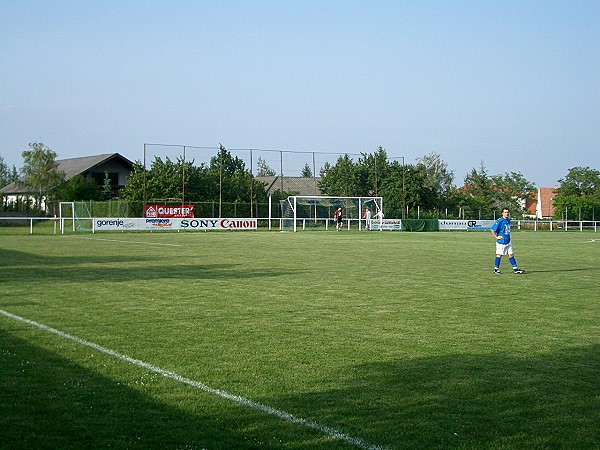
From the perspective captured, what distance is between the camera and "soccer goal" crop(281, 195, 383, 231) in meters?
58.9

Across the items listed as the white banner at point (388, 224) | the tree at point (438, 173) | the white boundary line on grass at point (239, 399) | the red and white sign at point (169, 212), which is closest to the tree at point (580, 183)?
the tree at point (438, 173)

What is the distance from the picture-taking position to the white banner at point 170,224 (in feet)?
164

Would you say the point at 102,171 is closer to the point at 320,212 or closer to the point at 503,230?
the point at 320,212

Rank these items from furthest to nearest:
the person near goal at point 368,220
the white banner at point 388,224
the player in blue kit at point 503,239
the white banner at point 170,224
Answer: the white banner at point 388,224, the person near goal at point 368,220, the white banner at point 170,224, the player in blue kit at point 503,239

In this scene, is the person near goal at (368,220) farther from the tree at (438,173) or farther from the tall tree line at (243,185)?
the tree at (438,173)

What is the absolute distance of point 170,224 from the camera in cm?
5294

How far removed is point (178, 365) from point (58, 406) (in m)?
1.79

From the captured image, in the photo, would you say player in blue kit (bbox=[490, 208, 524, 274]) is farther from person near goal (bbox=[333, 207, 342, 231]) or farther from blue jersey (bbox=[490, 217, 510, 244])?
person near goal (bbox=[333, 207, 342, 231])

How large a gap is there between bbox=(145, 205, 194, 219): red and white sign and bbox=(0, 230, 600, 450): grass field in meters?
39.4

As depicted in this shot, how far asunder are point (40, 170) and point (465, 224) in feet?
147

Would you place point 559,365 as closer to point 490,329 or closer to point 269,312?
point 490,329

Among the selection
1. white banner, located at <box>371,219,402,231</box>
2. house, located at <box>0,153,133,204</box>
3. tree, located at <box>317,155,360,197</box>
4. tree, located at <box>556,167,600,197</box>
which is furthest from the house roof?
tree, located at <box>556,167,600,197</box>

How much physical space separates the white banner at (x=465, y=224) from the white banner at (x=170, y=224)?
16810 mm

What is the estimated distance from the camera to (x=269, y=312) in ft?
40.0
